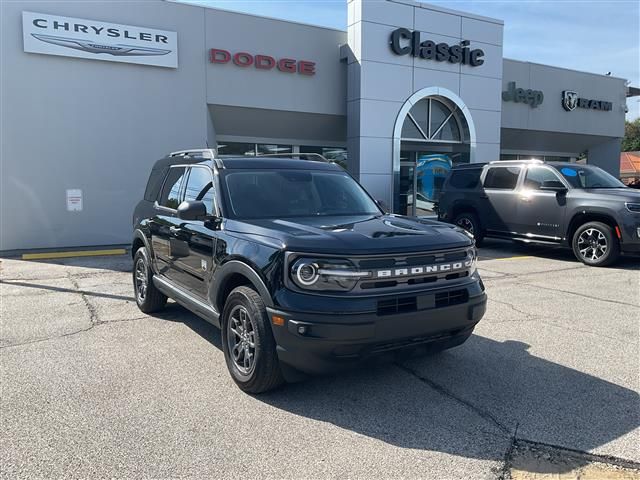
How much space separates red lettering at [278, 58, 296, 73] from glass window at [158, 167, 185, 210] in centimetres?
987

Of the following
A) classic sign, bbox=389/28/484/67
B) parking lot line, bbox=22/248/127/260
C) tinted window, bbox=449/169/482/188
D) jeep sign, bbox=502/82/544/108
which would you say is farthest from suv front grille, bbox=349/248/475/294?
jeep sign, bbox=502/82/544/108

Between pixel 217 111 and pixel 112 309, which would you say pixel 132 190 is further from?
pixel 112 309

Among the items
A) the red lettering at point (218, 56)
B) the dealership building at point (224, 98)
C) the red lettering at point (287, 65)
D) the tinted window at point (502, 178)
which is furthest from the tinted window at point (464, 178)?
the red lettering at point (218, 56)

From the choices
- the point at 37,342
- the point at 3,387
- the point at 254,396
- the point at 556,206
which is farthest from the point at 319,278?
the point at 556,206

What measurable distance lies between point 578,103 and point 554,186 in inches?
580

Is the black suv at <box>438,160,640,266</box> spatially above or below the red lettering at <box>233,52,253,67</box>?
below

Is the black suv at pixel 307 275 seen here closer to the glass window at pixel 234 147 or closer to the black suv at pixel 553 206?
the black suv at pixel 553 206

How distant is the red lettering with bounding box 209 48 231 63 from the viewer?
550 inches

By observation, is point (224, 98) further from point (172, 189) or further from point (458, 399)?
point (458, 399)

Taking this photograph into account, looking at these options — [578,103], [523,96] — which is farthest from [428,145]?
[578,103]

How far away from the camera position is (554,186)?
10117mm

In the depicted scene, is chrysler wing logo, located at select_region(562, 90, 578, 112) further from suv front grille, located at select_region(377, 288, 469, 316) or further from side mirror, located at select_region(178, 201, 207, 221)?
side mirror, located at select_region(178, 201, 207, 221)

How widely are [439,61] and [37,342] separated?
48.9 feet

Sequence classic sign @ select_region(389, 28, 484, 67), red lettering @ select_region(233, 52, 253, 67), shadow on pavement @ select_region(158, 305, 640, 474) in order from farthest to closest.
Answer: classic sign @ select_region(389, 28, 484, 67)
red lettering @ select_region(233, 52, 253, 67)
shadow on pavement @ select_region(158, 305, 640, 474)
